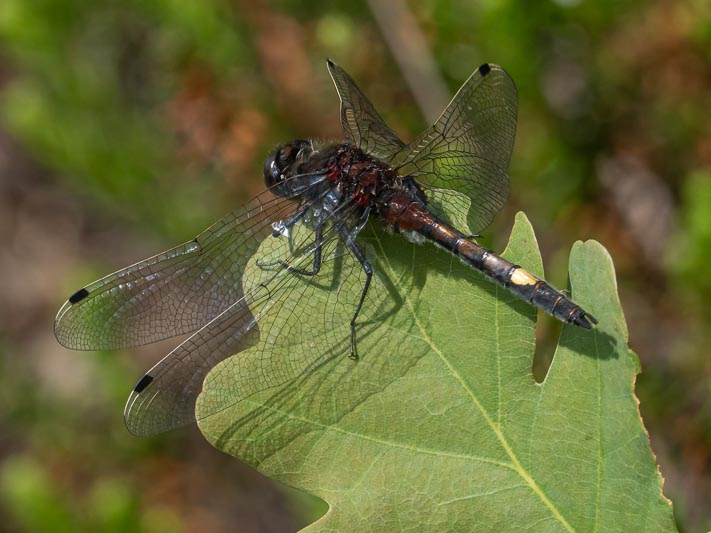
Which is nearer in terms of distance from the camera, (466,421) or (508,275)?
(466,421)

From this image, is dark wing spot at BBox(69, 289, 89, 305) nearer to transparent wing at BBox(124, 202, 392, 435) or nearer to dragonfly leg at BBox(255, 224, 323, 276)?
transparent wing at BBox(124, 202, 392, 435)

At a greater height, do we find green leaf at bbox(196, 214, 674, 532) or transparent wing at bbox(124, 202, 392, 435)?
transparent wing at bbox(124, 202, 392, 435)

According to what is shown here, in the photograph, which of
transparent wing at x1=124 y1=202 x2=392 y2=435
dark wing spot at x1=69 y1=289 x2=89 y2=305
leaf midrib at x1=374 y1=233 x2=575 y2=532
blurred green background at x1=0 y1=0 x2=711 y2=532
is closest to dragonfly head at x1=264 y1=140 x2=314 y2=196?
transparent wing at x1=124 y1=202 x2=392 y2=435

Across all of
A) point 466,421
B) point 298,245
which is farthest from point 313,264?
point 466,421

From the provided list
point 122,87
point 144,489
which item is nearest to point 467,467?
point 144,489

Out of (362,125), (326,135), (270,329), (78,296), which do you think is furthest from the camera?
(326,135)

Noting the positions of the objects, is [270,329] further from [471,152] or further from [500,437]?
[471,152]

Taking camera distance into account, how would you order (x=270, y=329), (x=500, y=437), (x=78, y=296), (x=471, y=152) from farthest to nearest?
1. (x=471, y=152)
2. (x=78, y=296)
3. (x=270, y=329)
4. (x=500, y=437)

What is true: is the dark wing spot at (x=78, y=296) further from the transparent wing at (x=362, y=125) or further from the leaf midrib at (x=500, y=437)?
the leaf midrib at (x=500, y=437)
